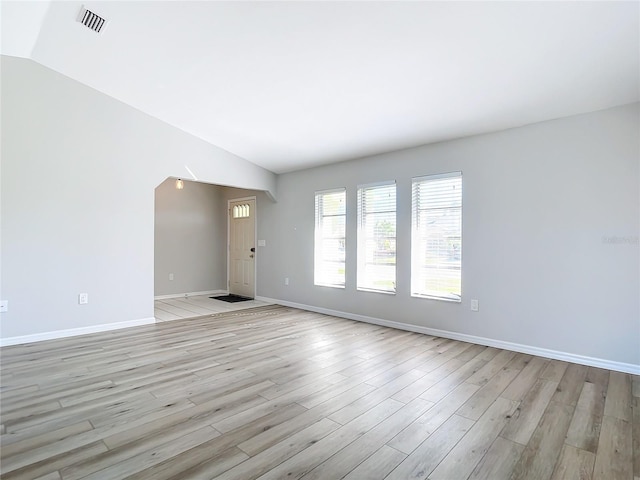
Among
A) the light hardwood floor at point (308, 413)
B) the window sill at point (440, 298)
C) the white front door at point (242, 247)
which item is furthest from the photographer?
the white front door at point (242, 247)

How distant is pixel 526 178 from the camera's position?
3.78 meters

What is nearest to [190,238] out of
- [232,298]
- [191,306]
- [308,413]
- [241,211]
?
[241,211]

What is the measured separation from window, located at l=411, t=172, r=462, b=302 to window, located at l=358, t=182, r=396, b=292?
1.23 ft

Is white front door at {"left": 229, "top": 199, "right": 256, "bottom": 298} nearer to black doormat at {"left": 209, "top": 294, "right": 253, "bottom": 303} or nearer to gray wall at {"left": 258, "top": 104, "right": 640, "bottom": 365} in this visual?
black doormat at {"left": 209, "top": 294, "right": 253, "bottom": 303}

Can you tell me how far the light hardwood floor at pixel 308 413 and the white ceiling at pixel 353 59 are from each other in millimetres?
2658

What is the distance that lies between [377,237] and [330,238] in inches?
38.1

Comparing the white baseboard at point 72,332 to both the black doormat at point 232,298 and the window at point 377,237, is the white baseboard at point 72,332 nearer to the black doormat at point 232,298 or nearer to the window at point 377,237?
the black doormat at point 232,298

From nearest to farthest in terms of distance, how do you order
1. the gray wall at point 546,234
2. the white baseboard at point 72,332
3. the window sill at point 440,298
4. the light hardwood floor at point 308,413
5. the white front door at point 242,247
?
the light hardwood floor at point 308,413 < the gray wall at point 546,234 < the white baseboard at point 72,332 < the window sill at point 440,298 < the white front door at point 242,247

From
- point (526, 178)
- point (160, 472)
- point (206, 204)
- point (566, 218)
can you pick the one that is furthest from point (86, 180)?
point (566, 218)

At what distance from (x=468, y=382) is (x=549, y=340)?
4.47 feet

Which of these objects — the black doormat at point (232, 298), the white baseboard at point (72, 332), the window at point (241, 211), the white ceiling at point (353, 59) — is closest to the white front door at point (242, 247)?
the window at point (241, 211)

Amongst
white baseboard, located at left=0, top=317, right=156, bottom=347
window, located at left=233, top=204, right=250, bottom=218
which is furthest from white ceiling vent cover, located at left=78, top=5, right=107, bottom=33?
window, located at left=233, top=204, right=250, bottom=218

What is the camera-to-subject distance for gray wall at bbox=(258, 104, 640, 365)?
10.7 ft

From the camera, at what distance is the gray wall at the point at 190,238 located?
7070 mm
